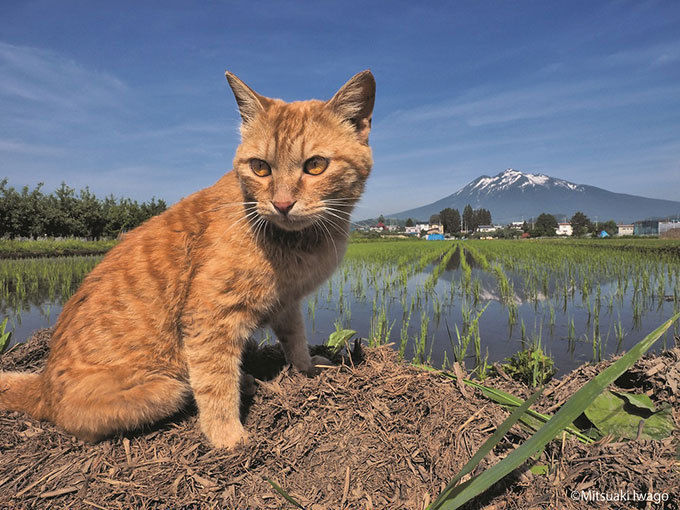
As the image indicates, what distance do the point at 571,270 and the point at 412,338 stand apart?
24.5 feet

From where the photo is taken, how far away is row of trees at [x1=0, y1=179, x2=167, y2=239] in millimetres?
29484

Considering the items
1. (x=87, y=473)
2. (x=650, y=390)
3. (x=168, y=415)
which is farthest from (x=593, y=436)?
(x=87, y=473)

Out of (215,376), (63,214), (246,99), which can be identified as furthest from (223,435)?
(63,214)

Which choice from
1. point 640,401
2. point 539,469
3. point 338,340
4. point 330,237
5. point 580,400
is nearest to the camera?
point 580,400

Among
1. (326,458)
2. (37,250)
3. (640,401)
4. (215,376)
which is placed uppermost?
(37,250)

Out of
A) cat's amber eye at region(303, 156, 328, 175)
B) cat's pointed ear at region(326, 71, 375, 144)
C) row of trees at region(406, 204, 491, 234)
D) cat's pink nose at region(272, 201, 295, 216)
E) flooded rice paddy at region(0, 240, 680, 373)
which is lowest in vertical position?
flooded rice paddy at region(0, 240, 680, 373)

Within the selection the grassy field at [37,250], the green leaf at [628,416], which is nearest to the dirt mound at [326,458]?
the green leaf at [628,416]

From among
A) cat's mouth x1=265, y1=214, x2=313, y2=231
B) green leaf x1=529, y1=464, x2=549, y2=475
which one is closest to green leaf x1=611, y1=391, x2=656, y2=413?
green leaf x1=529, y1=464, x2=549, y2=475

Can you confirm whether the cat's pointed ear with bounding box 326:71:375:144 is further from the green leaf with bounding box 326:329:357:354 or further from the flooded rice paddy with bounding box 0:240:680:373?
the flooded rice paddy with bounding box 0:240:680:373

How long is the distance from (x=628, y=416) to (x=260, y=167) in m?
2.93

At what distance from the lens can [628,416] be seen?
2.33 m

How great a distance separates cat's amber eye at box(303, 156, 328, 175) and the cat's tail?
245 centimetres

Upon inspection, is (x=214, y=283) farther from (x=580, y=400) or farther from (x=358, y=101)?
(x=580, y=400)

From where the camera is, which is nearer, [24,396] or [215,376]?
[215,376]
